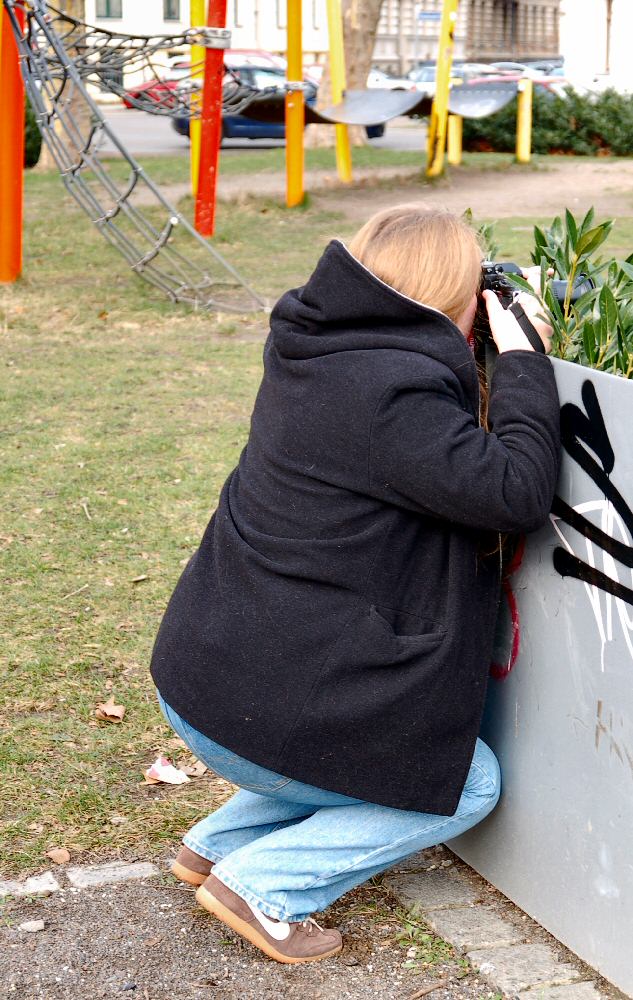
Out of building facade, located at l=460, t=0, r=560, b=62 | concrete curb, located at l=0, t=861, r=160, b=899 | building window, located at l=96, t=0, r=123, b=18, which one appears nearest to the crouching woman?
concrete curb, located at l=0, t=861, r=160, b=899

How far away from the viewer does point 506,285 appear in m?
2.26

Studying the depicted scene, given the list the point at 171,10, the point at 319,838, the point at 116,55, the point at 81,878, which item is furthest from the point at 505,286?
the point at 171,10

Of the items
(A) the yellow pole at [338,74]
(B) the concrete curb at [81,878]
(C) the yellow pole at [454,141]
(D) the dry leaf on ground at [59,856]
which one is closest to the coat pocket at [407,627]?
(B) the concrete curb at [81,878]

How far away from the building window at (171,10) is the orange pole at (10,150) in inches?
1683

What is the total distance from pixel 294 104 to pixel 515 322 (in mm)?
9956

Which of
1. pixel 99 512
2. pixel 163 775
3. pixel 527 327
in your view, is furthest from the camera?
pixel 99 512

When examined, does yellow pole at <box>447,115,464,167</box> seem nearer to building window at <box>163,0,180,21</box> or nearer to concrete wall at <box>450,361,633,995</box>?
concrete wall at <box>450,361,633,995</box>

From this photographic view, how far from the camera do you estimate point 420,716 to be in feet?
6.78

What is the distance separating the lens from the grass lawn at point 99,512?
282cm

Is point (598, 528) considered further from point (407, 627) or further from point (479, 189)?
point (479, 189)

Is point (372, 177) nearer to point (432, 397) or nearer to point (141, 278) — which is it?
point (141, 278)

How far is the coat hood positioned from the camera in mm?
1996

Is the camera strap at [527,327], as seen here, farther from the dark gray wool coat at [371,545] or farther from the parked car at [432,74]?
the parked car at [432,74]

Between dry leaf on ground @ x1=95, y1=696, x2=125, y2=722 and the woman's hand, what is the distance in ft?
4.95
